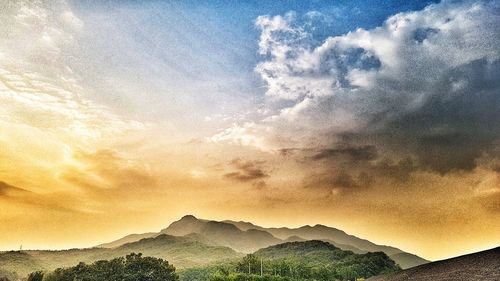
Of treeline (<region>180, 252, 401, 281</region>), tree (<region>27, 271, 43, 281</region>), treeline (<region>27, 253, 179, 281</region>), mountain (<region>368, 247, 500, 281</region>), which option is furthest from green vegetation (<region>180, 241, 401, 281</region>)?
tree (<region>27, 271, 43, 281</region>)

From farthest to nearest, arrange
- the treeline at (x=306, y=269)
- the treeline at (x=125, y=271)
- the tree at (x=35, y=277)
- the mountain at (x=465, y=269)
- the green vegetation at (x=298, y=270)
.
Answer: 1. the treeline at (x=306, y=269)
2. the tree at (x=35, y=277)
3. the green vegetation at (x=298, y=270)
4. the treeline at (x=125, y=271)
5. the mountain at (x=465, y=269)

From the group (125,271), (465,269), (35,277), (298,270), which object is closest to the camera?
(465,269)

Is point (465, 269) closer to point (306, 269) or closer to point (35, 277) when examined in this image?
point (306, 269)

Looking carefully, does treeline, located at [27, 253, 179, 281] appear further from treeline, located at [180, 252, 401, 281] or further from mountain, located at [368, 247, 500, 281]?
mountain, located at [368, 247, 500, 281]

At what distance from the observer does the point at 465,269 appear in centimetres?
4606

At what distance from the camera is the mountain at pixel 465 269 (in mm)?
41906

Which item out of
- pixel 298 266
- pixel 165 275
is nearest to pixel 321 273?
pixel 298 266

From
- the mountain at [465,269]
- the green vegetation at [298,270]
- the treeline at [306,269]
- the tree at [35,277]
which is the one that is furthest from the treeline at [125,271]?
the mountain at [465,269]

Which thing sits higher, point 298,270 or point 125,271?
point 125,271

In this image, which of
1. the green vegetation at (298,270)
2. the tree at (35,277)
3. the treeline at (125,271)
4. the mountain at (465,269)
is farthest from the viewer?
the tree at (35,277)

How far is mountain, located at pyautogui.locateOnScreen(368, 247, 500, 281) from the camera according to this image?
137 ft

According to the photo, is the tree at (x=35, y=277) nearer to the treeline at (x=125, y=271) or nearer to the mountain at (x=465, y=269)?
the treeline at (x=125, y=271)

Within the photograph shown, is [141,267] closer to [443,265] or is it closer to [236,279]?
[236,279]

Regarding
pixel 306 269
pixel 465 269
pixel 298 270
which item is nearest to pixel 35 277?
pixel 298 270
